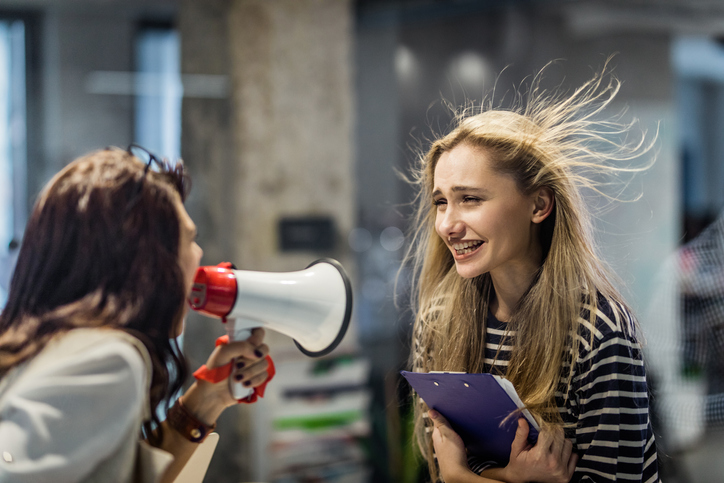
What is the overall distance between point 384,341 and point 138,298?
252cm

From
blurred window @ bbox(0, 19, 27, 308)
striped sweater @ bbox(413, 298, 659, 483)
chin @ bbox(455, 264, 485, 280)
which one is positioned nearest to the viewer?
striped sweater @ bbox(413, 298, 659, 483)

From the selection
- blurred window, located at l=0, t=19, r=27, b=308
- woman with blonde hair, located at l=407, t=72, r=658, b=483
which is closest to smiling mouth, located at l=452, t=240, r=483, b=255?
woman with blonde hair, located at l=407, t=72, r=658, b=483

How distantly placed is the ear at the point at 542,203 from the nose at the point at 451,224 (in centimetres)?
13

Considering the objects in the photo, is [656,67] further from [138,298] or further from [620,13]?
[138,298]

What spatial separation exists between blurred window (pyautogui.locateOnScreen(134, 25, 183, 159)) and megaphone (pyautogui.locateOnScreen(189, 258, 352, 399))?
6.41 ft

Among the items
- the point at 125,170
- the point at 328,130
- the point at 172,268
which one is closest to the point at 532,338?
the point at 172,268

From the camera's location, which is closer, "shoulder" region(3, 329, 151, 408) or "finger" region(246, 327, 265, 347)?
"shoulder" region(3, 329, 151, 408)

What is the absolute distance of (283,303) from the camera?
3.26ft

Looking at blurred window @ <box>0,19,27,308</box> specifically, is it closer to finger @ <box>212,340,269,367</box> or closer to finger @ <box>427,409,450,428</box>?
finger @ <box>212,340,269,367</box>

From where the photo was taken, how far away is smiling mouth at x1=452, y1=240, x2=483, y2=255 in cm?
103

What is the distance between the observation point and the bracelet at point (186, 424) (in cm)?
99

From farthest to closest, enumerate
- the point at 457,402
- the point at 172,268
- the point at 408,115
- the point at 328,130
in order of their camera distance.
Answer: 1. the point at 408,115
2. the point at 328,130
3. the point at 457,402
4. the point at 172,268

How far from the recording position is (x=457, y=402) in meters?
1.01

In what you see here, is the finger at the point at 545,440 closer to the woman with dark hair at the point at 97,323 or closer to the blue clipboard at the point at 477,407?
the blue clipboard at the point at 477,407
